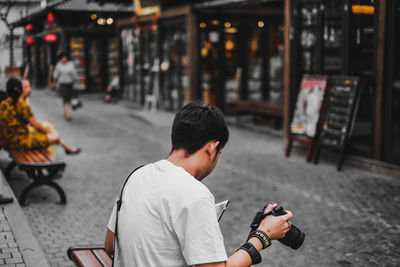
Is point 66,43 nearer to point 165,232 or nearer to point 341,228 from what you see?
point 341,228

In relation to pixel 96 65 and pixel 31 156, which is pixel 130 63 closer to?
pixel 96 65

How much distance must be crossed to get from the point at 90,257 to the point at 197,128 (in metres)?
1.57

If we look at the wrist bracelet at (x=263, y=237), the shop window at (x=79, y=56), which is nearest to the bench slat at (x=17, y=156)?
the wrist bracelet at (x=263, y=237)

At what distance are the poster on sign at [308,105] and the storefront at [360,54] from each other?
43cm

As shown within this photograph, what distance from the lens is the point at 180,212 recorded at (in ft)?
7.37

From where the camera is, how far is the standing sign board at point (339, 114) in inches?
355

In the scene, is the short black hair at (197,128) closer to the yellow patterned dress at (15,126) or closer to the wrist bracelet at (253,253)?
the wrist bracelet at (253,253)

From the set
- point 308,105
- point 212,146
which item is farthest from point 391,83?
point 212,146

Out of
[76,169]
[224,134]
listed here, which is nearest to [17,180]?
[76,169]

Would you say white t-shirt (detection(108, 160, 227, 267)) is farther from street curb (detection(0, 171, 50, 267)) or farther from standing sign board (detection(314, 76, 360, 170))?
standing sign board (detection(314, 76, 360, 170))

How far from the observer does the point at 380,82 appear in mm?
8820

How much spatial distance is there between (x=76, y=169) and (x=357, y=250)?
16.9ft

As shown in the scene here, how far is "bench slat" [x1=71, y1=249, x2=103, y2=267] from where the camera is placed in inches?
136

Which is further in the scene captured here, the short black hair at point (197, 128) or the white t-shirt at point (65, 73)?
the white t-shirt at point (65, 73)
